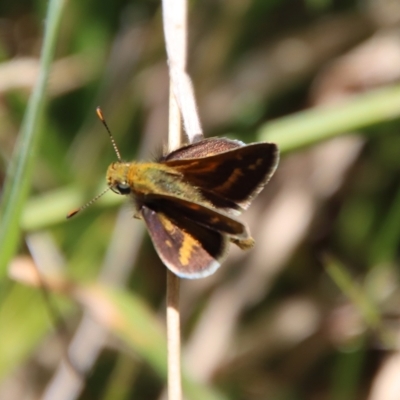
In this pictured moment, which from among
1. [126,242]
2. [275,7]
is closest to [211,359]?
[126,242]

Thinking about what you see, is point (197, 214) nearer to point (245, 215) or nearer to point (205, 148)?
point (205, 148)

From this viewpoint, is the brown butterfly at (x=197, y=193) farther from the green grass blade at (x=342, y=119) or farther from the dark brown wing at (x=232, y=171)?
the green grass blade at (x=342, y=119)

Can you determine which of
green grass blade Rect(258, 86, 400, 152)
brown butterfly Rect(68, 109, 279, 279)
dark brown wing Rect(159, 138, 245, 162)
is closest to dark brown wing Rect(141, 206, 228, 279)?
brown butterfly Rect(68, 109, 279, 279)

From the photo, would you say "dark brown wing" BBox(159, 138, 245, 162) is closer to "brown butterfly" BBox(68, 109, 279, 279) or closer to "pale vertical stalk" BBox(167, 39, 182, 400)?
"brown butterfly" BBox(68, 109, 279, 279)

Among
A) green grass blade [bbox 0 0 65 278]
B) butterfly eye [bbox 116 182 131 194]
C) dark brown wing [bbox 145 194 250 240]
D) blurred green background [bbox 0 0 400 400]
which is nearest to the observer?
dark brown wing [bbox 145 194 250 240]

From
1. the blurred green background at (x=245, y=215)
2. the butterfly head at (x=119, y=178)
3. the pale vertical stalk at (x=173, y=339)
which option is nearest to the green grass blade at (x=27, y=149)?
the butterfly head at (x=119, y=178)

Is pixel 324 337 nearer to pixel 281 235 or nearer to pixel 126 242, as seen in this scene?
pixel 281 235

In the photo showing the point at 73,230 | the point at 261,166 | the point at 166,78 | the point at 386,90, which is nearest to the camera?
the point at 261,166
